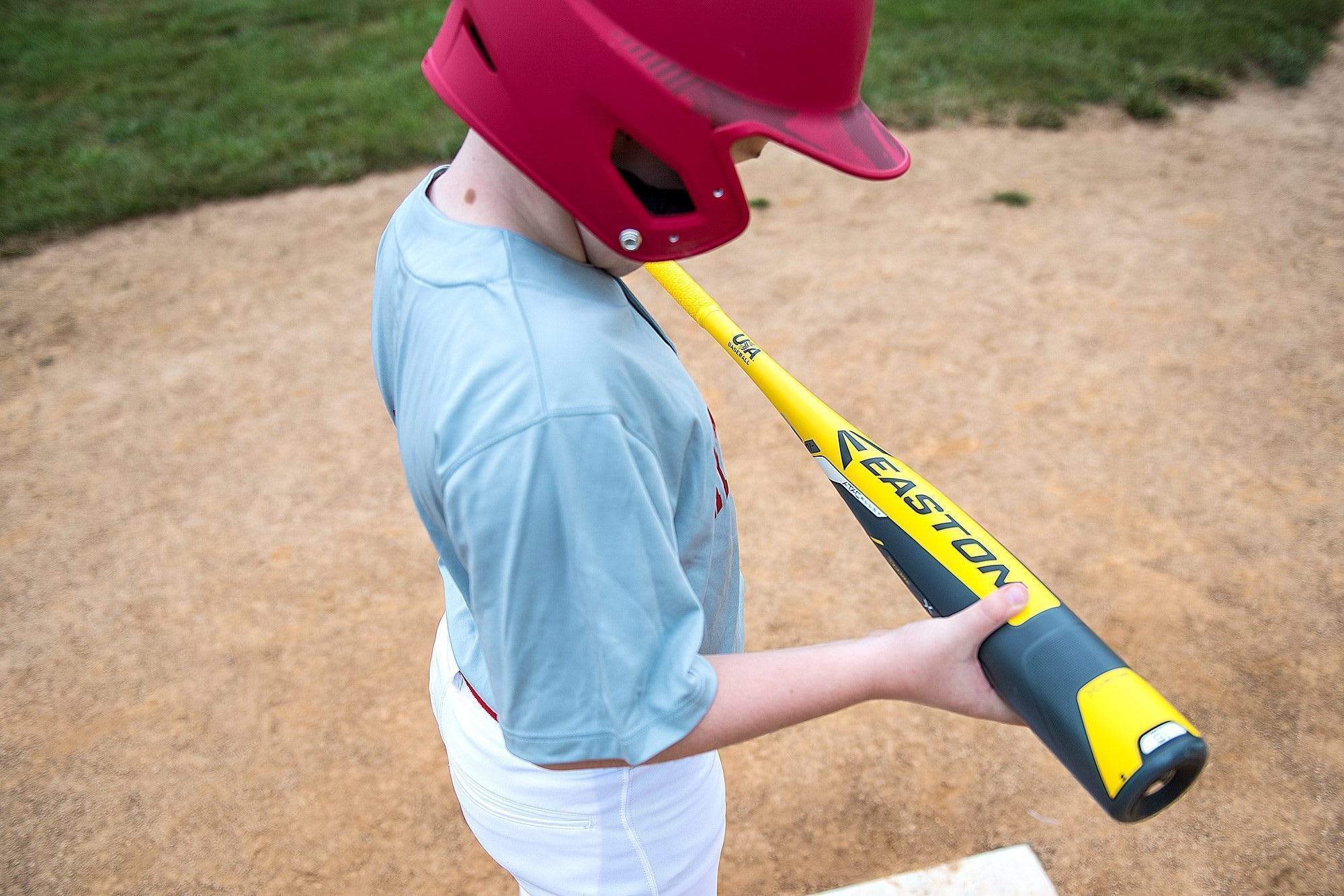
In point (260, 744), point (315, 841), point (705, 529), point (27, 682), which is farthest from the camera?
point (27, 682)

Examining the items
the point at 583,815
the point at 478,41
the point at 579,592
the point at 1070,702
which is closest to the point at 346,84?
the point at 478,41

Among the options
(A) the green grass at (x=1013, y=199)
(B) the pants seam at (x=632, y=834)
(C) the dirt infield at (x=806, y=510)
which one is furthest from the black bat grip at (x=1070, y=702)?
A: (A) the green grass at (x=1013, y=199)

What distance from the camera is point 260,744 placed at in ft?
Result: 8.89

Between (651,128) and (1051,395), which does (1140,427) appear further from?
(651,128)

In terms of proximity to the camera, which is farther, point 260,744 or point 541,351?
point 260,744

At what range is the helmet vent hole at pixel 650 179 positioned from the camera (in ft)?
3.23

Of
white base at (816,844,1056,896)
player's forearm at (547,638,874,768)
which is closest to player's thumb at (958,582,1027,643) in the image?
player's forearm at (547,638,874,768)

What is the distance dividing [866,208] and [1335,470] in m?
2.60

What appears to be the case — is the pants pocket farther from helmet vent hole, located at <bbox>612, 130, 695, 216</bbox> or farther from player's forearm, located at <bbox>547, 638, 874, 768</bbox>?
helmet vent hole, located at <bbox>612, 130, 695, 216</bbox>

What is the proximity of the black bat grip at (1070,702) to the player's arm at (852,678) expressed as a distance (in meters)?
0.03

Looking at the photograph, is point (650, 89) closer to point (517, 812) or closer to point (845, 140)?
point (845, 140)

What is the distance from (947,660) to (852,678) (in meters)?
0.11

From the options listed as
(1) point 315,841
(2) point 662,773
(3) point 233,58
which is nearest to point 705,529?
(2) point 662,773

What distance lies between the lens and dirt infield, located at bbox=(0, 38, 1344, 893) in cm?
241
